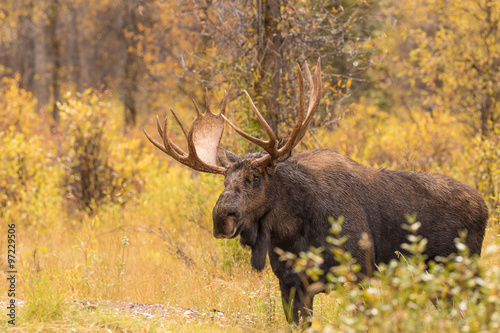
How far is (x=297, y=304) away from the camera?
4.73 m

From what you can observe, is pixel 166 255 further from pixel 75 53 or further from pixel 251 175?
pixel 75 53

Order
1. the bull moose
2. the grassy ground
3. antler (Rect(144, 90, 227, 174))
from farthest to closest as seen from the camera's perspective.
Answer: antler (Rect(144, 90, 227, 174)) < the bull moose < the grassy ground

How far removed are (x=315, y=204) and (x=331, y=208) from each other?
140 mm

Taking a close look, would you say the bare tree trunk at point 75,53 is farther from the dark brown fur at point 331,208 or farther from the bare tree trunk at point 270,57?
the dark brown fur at point 331,208

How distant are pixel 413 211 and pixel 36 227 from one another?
6.15m

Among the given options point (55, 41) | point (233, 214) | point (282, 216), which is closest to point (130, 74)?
point (55, 41)

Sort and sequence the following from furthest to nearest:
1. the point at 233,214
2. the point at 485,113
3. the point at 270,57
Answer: the point at 485,113 < the point at 270,57 < the point at 233,214

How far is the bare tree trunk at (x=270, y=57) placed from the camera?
270 inches

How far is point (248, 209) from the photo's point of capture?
4516mm

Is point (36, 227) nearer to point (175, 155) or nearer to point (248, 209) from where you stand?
point (175, 155)

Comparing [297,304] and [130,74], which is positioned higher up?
Result: [130,74]

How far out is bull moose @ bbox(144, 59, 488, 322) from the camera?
4.59m

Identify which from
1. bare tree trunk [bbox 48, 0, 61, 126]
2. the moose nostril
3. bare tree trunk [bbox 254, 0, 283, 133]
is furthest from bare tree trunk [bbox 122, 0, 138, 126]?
the moose nostril

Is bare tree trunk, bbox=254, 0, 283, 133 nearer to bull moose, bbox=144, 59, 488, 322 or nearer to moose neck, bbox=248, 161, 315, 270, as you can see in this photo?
bull moose, bbox=144, 59, 488, 322
